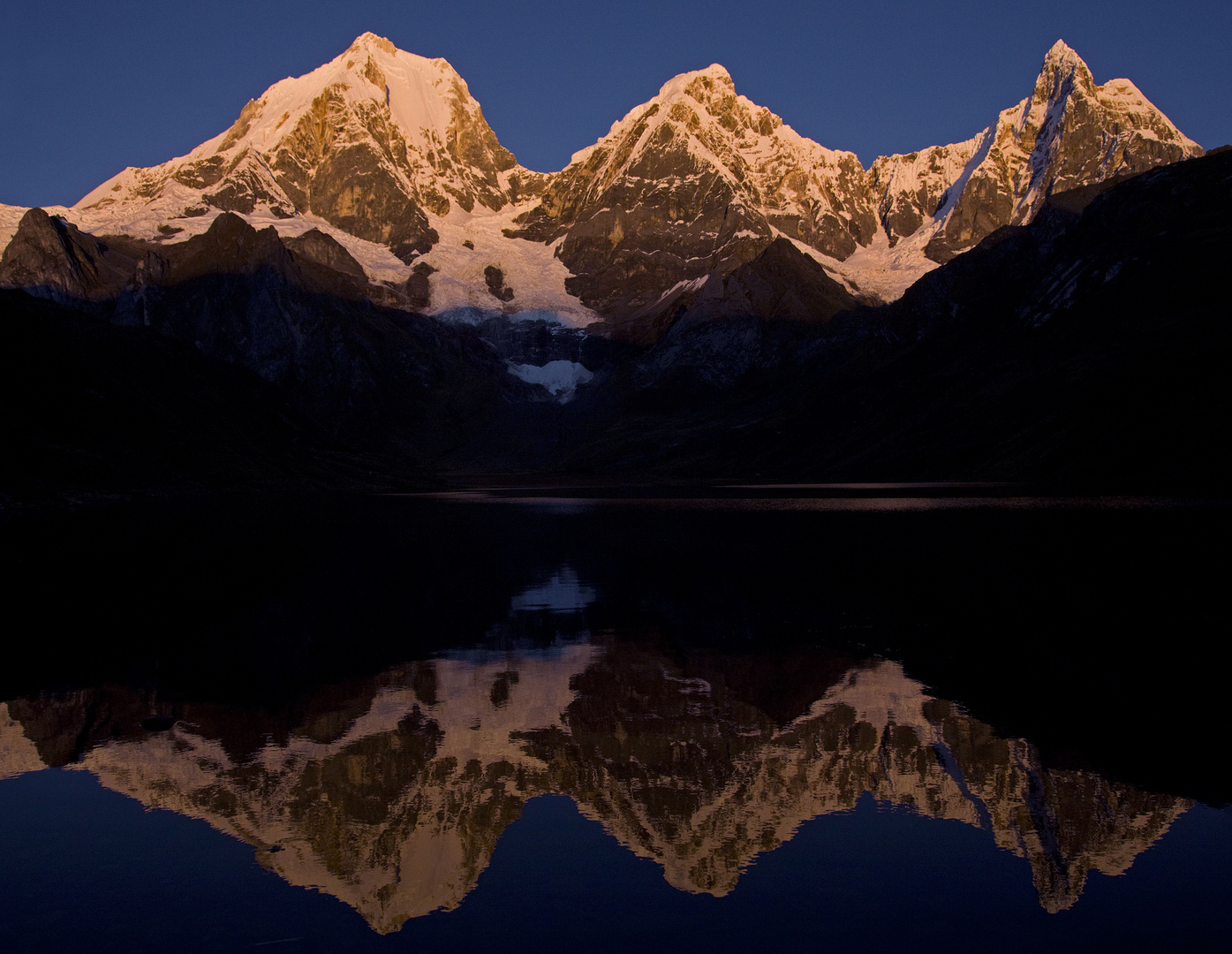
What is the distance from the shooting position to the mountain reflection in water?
16.3m

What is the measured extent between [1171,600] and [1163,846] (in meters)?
24.5

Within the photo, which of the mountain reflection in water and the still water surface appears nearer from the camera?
the still water surface

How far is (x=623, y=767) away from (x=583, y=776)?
848 millimetres

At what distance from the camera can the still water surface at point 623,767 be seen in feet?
47.3

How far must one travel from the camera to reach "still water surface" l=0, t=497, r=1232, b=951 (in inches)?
568

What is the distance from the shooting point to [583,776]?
66.5 ft

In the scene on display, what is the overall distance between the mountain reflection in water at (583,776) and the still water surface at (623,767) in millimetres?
82

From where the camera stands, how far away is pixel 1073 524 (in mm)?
70000

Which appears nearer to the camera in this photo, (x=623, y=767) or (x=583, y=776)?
(x=583, y=776)

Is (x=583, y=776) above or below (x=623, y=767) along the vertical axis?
below

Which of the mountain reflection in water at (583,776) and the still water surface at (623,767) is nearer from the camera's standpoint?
the still water surface at (623,767)

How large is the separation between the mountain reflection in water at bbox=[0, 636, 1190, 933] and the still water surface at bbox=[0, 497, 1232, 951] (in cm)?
8

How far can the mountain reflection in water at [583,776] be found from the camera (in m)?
16.3

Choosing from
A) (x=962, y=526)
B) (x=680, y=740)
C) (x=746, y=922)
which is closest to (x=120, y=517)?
(x=962, y=526)
